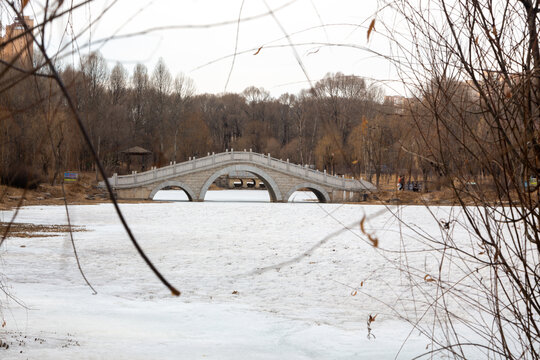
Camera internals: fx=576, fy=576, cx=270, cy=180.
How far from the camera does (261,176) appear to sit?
32.4m

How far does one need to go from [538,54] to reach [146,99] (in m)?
47.1

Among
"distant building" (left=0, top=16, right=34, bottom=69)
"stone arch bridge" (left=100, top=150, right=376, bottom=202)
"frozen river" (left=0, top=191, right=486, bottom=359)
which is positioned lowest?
"frozen river" (left=0, top=191, right=486, bottom=359)

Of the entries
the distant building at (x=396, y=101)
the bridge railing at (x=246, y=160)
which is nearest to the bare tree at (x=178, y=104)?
the bridge railing at (x=246, y=160)

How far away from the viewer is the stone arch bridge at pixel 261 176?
30.7 meters

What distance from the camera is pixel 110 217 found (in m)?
17.7

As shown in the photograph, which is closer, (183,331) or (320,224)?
(183,331)

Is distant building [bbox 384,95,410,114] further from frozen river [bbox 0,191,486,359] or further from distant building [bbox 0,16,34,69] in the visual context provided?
distant building [bbox 0,16,34,69]

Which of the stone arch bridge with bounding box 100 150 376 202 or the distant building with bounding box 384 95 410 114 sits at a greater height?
the stone arch bridge with bounding box 100 150 376 202

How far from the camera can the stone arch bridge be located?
101 feet

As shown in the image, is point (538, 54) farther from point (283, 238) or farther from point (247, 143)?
point (247, 143)

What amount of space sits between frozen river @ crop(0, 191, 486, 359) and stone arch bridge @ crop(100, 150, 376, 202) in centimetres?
1813

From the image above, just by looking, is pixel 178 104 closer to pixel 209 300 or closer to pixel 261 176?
pixel 261 176

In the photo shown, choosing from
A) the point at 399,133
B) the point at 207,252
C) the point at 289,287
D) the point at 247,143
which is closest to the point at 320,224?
the point at 207,252

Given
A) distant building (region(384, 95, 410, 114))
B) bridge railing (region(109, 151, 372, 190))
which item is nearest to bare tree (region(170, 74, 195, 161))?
bridge railing (region(109, 151, 372, 190))
